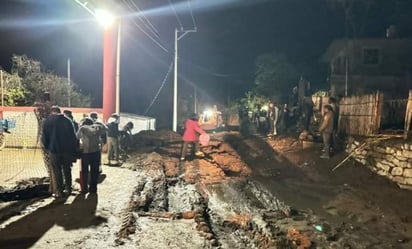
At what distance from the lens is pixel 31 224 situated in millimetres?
5938

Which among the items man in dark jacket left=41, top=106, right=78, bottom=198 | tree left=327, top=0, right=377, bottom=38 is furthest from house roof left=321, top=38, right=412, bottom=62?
man in dark jacket left=41, top=106, right=78, bottom=198

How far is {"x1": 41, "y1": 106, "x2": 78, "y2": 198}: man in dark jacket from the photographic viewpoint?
25.0 feet

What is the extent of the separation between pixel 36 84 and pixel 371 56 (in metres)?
23.5

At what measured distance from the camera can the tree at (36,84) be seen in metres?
20.7

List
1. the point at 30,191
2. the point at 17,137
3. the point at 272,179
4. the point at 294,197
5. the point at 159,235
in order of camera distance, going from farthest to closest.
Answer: the point at 17,137 → the point at 272,179 → the point at 294,197 → the point at 30,191 → the point at 159,235

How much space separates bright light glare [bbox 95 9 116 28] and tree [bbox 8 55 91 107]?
5.88 m

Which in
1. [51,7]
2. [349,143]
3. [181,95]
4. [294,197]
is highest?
[51,7]

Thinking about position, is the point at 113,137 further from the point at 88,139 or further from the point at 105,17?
the point at 105,17

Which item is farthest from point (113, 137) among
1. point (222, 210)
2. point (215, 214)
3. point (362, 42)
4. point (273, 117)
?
point (362, 42)

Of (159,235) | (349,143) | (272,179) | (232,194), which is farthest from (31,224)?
(349,143)

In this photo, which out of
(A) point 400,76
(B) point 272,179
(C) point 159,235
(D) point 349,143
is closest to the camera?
(C) point 159,235

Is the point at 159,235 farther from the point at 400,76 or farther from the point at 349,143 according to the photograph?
the point at 400,76

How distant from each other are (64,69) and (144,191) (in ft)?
87.4

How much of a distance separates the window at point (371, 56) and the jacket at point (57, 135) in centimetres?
Result: 2669
